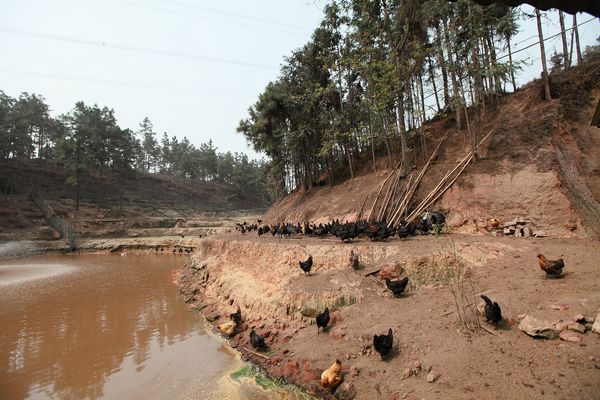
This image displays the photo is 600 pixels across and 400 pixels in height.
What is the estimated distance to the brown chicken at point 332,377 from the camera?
600cm

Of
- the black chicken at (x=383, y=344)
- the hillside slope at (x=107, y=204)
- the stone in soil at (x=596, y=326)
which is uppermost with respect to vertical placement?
the hillside slope at (x=107, y=204)

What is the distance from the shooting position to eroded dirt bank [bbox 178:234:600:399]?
4.89 m

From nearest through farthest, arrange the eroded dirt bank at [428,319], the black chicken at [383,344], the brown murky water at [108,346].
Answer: the eroded dirt bank at [428,319] → the black chicken at [383,344] → the brown murky water at [108,346]

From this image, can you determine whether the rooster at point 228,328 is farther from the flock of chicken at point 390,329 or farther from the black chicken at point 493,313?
the black chicken at point 493,313

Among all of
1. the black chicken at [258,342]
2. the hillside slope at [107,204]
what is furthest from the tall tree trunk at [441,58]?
the hillside slope at [107,204]

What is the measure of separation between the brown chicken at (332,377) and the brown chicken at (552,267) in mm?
4769

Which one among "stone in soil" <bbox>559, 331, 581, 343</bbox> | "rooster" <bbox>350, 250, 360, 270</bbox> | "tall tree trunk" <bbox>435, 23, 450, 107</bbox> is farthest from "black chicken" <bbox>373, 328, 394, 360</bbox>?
"tall tree trunk" <bbox>435, 23, 450, 107</bbox>

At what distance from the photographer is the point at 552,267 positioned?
654cm

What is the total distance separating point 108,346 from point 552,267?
12056 millimetres

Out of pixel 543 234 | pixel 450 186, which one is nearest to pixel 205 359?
pixel 543 234

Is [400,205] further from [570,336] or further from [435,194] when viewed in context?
[570,336]

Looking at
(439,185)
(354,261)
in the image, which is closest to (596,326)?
(354,261)

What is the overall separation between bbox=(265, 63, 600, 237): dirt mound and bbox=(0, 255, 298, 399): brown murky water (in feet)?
32.1

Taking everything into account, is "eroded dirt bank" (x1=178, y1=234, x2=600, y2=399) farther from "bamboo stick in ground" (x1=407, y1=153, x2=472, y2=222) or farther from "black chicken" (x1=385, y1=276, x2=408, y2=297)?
"bamboo stick in ground" (x1=407, y1=153, x2=472, y2=222)
